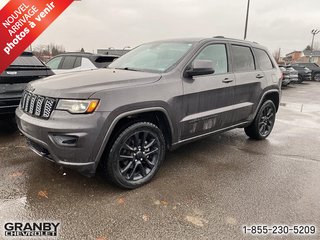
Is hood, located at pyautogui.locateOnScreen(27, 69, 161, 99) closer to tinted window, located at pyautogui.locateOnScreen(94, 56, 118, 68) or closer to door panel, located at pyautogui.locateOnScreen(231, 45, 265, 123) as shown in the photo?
door panel, located at pyautogui.locateOnScreen(231, 45, 265, 123)

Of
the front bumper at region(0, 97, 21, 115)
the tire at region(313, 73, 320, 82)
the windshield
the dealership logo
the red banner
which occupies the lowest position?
the dealership logo

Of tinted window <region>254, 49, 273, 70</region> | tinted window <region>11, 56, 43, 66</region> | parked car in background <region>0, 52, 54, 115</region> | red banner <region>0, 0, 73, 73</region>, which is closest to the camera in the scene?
parked car in background <region>0, 52, 54, 115</region>

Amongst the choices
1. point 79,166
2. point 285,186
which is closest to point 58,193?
point 79,166

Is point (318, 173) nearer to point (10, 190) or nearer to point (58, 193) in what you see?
point (58, 193)

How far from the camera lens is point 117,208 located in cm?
297

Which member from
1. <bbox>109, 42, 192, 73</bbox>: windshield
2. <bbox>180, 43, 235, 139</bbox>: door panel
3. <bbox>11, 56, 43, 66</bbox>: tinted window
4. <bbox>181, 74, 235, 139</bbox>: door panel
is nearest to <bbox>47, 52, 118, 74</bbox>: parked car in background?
<bbox>11, 56, 43, 66</bbox>: tinted window

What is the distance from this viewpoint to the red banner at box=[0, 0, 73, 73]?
9.54 meters

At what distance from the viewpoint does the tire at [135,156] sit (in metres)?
3.12

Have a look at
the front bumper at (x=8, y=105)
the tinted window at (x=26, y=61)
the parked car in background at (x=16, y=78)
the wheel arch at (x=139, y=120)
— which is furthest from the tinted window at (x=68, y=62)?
the wheel arch at (x=139, y=120)

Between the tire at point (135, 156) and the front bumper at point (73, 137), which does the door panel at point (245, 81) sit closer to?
the tire at point (135, 156)

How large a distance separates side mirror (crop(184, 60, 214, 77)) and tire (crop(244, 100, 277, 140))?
206cm

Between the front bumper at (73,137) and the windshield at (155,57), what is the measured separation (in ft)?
4.07

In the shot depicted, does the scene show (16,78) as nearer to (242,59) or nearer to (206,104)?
(206,104)

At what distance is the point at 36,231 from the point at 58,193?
1.99ft
